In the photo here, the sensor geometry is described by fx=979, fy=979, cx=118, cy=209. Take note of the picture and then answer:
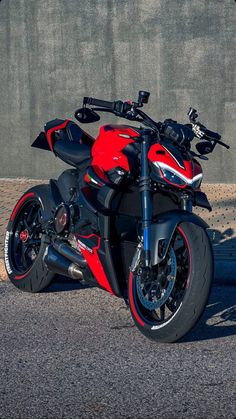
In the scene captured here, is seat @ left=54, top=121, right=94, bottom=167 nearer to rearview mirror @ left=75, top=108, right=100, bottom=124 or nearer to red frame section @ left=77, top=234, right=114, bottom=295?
rearview mirror @ left=75, top=108, right=100, bottom=124

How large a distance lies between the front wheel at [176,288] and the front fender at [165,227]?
0.04 meters

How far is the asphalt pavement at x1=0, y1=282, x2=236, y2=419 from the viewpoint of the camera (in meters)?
4.41

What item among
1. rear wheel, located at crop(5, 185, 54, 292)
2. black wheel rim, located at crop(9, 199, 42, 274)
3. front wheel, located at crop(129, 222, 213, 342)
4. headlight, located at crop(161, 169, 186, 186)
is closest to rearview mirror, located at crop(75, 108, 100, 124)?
rear wheel, located at crop(5, 185, 54, 292)

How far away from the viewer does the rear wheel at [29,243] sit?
6684mm

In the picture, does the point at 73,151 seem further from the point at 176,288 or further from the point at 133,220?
the point at 176,288

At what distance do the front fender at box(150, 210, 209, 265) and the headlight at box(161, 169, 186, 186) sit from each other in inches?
6.5

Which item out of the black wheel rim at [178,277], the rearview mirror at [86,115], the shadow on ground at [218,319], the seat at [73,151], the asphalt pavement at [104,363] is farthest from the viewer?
the seat at [73,151]

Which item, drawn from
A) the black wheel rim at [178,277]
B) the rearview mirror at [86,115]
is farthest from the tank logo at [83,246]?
the rearview mirror at [86,115]

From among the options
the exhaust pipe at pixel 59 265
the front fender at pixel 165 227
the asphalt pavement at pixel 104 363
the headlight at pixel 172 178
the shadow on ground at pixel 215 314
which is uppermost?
the headlight at pixel 172 178

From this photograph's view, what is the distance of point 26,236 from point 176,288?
5.74 ft

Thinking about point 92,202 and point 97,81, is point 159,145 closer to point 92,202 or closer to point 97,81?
point 92,202

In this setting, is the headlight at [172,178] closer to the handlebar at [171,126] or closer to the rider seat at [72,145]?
the handlebar at [171,126]

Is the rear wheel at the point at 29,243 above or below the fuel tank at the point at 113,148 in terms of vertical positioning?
below

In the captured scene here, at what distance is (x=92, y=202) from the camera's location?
609 centimetres
